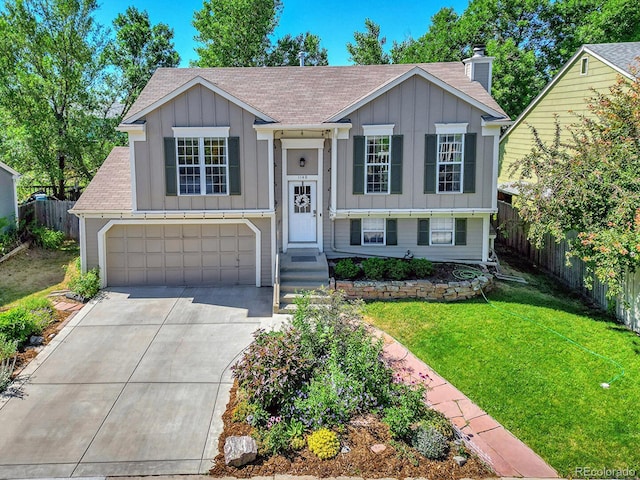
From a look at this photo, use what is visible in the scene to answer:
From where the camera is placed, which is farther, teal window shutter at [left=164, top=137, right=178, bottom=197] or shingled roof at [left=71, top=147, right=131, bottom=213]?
shingled roof at [left=71, top=147, right=131, bottom=213]

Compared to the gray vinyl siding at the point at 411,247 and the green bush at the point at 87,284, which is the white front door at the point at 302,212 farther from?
the green bush at the point at 87,284

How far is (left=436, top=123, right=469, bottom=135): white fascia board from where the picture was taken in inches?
572

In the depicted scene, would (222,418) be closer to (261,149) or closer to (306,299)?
(306,299)

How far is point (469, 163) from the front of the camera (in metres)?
14.8

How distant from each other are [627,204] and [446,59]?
21.0 m

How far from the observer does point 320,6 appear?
31.2 meters

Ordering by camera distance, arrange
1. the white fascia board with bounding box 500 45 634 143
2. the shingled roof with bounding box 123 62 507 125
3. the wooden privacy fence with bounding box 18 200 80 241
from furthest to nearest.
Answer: the wooden privacy fence with bounding box 18 200 80 241, the white fascia board with bounding box 500 45 634 143, the shingled roof with bounding box 123 62 507 125

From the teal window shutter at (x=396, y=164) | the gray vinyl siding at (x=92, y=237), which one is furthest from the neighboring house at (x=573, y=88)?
the gray vinyl siding at (x=92, y=237)

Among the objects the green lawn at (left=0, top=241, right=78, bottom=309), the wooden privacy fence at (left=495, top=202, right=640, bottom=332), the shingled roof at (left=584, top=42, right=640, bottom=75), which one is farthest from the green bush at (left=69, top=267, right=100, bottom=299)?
the shingled roof at (left=584, top=42, right=640, bottom=75)

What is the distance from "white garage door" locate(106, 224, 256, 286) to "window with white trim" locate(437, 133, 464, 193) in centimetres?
592

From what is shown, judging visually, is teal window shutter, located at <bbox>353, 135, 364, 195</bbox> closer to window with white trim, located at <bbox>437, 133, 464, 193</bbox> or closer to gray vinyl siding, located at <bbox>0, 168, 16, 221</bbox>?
window with white trim, located at <bbox>437, 133, 464, 193</bbox>

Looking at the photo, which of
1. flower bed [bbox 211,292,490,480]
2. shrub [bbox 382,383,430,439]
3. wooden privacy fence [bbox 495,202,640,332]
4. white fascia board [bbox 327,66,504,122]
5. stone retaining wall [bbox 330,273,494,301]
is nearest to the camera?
flower bed [bbox 211,292,490,480]

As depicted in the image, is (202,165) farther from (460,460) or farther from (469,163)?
(460,460)

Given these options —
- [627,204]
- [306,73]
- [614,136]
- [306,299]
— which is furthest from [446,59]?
[306,299]
